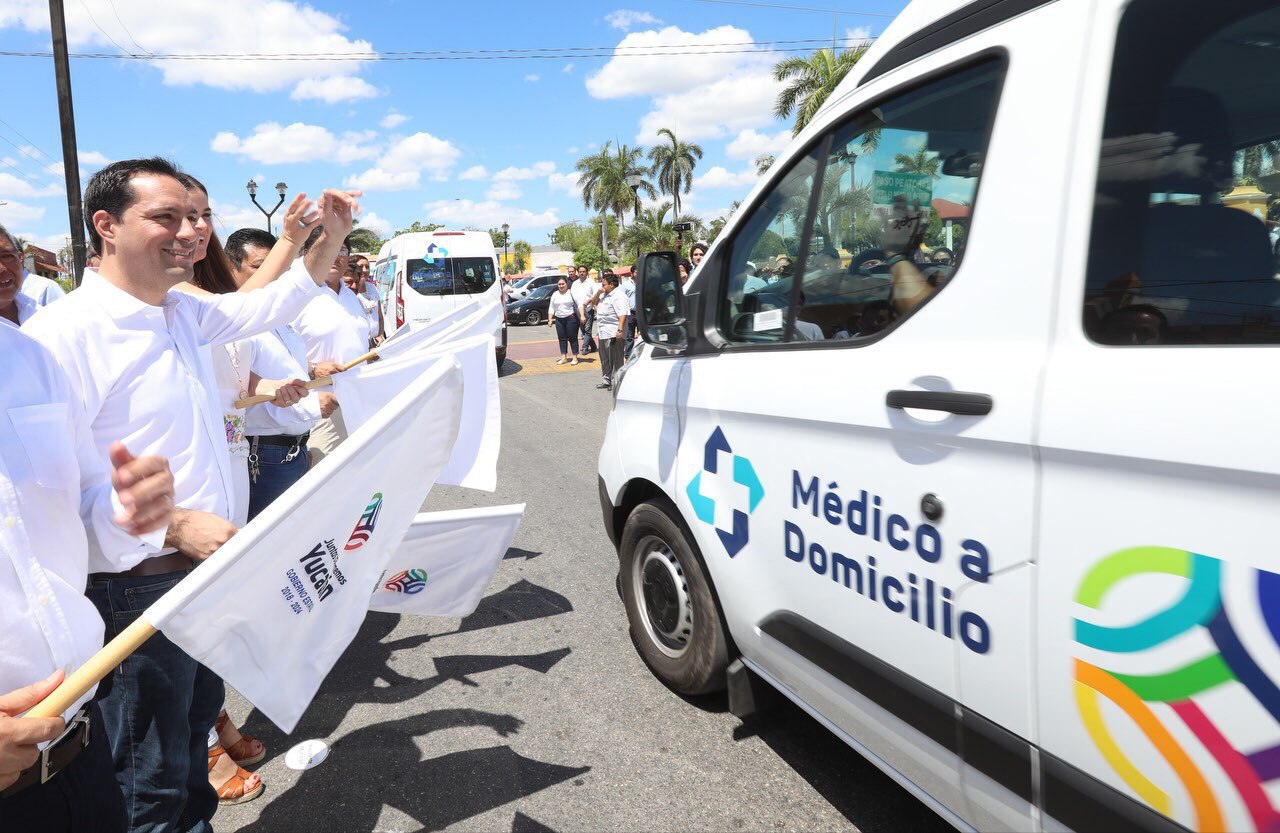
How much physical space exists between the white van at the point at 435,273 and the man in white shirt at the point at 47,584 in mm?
13972

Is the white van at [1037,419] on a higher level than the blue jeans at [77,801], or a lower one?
higher

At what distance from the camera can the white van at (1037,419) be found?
123 centimetres

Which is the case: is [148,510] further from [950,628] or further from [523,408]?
[523,408]

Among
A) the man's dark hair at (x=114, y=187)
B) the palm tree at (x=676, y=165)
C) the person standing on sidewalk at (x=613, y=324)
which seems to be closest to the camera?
the man's dark hair at (x=114, y=187)

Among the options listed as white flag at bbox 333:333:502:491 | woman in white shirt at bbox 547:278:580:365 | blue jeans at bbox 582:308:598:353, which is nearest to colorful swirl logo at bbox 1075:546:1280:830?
white flag at bbox 333:333:502:491

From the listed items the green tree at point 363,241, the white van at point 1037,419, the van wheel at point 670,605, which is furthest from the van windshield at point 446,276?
the green tree at point 363,241

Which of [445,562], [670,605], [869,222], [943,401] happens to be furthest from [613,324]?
[943,401]

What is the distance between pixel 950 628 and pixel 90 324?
2.12 m

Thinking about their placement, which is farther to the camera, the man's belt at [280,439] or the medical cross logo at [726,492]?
the man's belt at [280,439]

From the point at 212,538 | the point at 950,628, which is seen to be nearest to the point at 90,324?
the point at 212,538

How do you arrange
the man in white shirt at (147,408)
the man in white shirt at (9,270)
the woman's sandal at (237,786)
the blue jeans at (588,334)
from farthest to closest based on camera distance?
the blue jeans at (588,334), the man in white shirt at (9,270), the woman's sandal at (237,786), the man in white shirt at (147,408)

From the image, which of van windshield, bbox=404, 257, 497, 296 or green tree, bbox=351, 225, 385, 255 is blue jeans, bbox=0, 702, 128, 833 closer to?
van windshield, bbox=404, 257, 497, 296

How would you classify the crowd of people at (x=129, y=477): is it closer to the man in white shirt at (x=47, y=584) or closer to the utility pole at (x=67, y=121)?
the man in white shirt at (x=47, y=584)

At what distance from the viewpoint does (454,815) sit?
2520 millimetres
